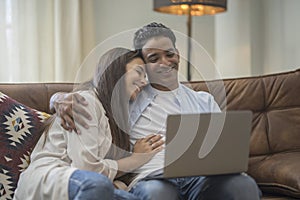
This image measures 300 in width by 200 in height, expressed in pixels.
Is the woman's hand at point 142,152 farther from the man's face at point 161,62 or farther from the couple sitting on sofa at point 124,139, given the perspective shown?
the man's face at point 161,62

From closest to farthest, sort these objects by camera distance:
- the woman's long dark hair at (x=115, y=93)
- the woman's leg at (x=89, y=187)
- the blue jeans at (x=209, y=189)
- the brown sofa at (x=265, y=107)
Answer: the woman's leg at (x=89, y=187)
the blue jeans at (x=209, y=189)
the woman's long dark hair at (x=115, y=93)
the brown sofa at (x=265, y=107)

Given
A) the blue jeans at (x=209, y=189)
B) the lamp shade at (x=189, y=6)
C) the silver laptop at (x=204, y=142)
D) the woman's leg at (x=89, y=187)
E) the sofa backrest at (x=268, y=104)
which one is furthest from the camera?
the lamp shade at (x=189, y=6)

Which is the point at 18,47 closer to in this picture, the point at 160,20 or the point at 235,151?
the point at 160,20

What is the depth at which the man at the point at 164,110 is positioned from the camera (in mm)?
1568

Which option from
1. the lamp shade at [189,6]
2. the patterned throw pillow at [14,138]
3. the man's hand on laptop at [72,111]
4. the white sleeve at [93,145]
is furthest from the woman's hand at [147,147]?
the lamp shade at [189,6]

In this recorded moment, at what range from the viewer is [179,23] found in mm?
3170

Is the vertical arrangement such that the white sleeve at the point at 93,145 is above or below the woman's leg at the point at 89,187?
above

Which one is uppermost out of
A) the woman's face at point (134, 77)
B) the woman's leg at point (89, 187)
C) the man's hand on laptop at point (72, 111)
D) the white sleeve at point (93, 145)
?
the woman's face at point (134, 77)

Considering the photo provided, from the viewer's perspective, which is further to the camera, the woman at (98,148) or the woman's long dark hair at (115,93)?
the woman's long dark hair at (115,93)

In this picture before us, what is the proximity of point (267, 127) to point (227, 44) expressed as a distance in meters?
1.14

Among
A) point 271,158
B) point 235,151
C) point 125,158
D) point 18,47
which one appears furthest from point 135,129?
point 18,47

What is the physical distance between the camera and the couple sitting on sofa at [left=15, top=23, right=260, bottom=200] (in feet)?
4.84

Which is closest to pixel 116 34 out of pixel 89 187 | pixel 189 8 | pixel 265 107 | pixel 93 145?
pixel 189 8

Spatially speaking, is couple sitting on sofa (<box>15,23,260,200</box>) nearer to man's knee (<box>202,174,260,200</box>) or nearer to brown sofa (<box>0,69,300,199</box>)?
man's knee (<box>202,174,260,200</box>)
